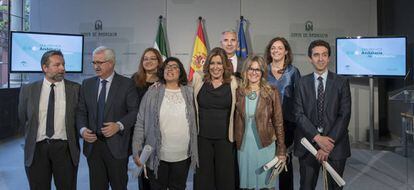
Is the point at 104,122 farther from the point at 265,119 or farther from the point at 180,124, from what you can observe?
the point at 265,119

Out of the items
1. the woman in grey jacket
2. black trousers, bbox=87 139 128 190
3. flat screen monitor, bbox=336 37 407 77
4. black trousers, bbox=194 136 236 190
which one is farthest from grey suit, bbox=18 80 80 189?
flat screen monitor, bbox=336 37 407 77

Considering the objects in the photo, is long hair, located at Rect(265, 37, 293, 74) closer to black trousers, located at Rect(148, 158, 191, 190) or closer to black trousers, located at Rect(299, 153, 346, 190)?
black trousers, located at Rect(299, 153, 346, 190)

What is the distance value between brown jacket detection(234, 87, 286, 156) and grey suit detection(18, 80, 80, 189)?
3.83 feet

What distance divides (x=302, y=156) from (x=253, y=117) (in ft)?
1.43

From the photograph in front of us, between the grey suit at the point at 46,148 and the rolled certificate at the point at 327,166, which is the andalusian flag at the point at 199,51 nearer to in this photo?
the grey suit at the point at 46,148

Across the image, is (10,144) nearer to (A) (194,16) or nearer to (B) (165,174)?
(A) (194,16)

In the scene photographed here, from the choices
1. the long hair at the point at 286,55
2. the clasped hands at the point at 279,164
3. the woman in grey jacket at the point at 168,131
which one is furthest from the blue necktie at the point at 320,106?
the woman in grey jacket at the point at 168,131

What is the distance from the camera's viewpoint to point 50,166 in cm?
240

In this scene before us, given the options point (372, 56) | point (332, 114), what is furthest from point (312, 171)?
point (372, 56)

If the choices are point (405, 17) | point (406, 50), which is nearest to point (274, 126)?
point (406, 50)

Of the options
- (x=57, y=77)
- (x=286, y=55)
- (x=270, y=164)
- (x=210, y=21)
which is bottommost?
(x=270, y=164)

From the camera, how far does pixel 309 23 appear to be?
6.05m

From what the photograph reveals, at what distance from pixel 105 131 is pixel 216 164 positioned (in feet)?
2.74

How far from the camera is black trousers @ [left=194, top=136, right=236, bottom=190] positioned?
2.51m
